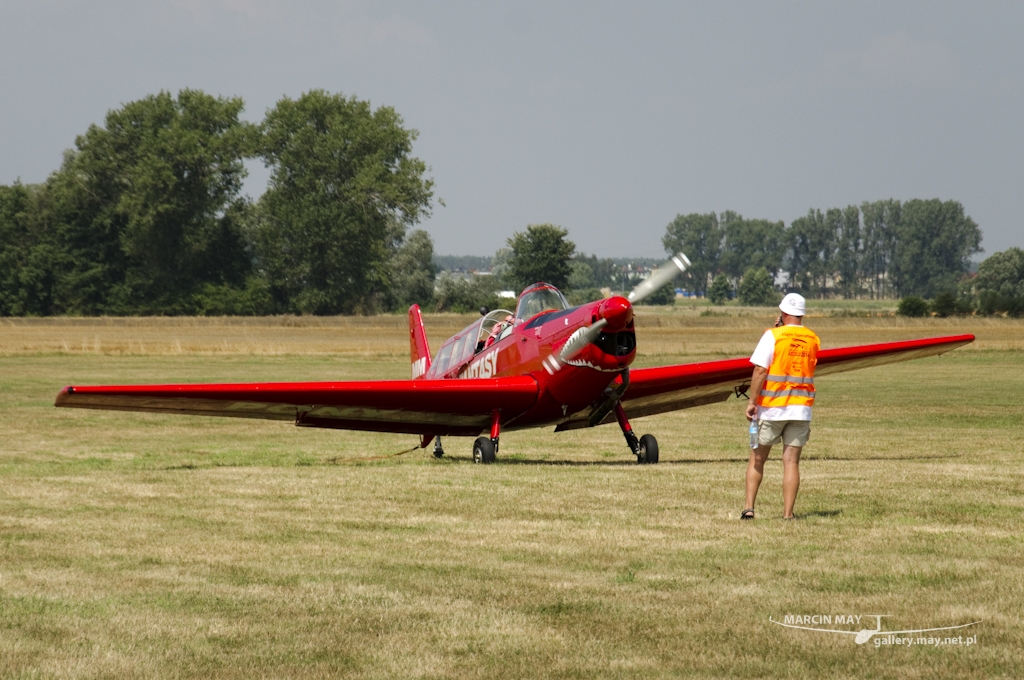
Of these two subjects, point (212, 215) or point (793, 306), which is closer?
point (793, 306)

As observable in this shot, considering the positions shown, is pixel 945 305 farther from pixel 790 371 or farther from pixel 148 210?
pixel 790 371

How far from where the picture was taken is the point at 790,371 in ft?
27.6

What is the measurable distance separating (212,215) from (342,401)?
86.6 metres

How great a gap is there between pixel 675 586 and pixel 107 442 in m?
14.2

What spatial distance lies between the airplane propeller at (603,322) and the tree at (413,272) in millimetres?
89947

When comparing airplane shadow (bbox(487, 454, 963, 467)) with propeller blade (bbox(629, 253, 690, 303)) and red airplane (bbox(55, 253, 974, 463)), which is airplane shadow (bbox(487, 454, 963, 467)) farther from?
propeller blade (bbox(629, 253, 690, 303))

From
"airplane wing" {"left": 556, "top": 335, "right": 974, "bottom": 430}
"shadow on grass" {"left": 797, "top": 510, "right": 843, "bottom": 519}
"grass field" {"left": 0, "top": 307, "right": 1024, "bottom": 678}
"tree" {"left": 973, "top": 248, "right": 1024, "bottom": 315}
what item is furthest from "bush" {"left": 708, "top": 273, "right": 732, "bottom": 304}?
"shadow on grass" {"left": 797, "top": 510, "right": 843, "bottom": 519}

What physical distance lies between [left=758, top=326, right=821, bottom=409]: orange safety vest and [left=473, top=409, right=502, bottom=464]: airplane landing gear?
19.2 ft

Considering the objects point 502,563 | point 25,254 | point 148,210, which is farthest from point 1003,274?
point 502,563

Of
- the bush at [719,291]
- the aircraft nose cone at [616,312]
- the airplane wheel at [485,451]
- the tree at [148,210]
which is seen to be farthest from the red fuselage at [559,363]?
the bush at [719,291]

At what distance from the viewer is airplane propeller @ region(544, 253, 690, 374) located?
12.6 m

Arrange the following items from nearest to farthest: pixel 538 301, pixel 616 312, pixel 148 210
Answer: pixel 616 312
pixel 538 301
pixel 148 210

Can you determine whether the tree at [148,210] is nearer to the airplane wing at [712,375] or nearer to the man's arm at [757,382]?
the airplane wing at [712,375]

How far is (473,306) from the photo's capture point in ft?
327
